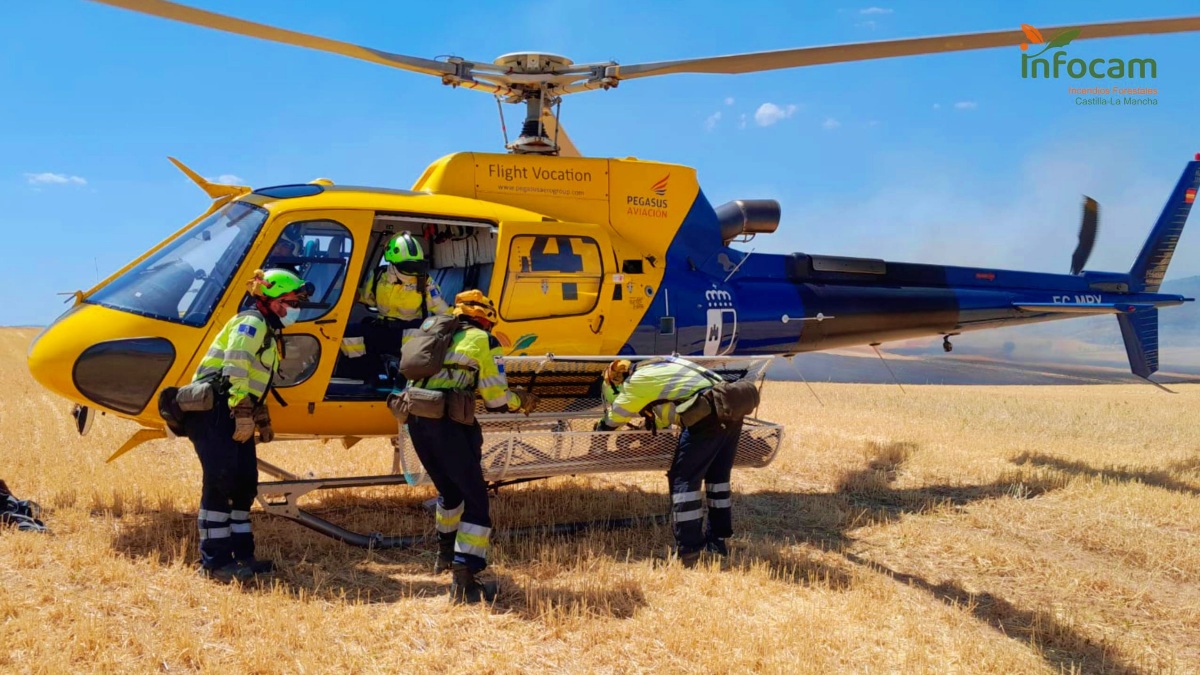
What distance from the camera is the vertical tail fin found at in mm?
11867

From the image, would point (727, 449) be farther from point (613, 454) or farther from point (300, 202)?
point (300, 202)

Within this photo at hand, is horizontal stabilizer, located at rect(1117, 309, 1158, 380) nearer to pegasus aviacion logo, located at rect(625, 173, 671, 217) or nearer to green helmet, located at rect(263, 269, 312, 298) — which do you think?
pegasus aviacion logo, located at rect(625, 173, 671, 217)

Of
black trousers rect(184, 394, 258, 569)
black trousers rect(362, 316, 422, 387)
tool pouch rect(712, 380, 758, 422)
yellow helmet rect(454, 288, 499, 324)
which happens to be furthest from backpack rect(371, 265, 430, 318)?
tool pouch rect(712, 380, 758, 422)

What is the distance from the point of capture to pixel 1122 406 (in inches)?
653

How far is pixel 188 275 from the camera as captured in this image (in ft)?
20.2

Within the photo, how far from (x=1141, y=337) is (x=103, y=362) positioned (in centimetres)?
1242

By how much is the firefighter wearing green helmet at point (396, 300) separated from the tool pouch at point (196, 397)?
1415 mm

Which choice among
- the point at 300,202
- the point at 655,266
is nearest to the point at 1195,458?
the point at 655,266

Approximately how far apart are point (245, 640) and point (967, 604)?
462cm

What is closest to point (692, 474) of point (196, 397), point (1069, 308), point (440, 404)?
point (440, 404)

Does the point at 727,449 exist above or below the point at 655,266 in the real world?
below

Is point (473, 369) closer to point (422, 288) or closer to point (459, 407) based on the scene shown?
point (459, 407)

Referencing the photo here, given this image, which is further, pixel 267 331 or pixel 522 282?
pixel 522 282

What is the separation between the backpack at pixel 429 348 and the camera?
518 cm
